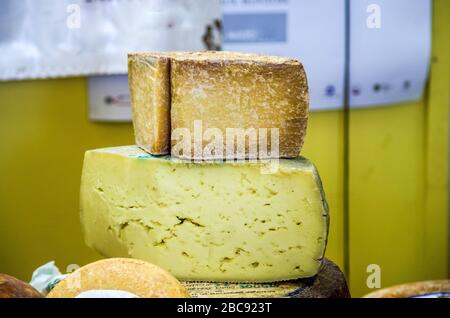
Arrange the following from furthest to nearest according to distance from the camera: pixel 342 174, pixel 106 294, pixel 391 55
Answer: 1. pixel 391 55
2. pixel 342 174
3. pixel 106 294

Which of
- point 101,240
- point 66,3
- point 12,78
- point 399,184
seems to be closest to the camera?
point 101,240

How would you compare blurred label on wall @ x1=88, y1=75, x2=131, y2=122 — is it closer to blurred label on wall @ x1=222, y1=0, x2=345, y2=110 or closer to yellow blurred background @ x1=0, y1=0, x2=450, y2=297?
yellow blurred background @ x1=0, y1=0, x2=450, y2=297

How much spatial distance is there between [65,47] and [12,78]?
16 centimetres

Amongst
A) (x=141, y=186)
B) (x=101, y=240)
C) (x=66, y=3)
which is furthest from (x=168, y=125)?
(x=66, y=3)

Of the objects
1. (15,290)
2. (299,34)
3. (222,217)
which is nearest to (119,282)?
(15,290)

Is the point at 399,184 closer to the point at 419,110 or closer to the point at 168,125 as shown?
the point at 419,110

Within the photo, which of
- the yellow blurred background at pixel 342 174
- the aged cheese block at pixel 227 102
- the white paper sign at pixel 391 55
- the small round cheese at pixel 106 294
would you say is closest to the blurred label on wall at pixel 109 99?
the yellow blurred background at pixel 342 174

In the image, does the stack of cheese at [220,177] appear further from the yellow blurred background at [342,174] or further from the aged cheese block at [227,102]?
the yellow blurred background at [342,174]

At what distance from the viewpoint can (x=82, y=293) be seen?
831 mm

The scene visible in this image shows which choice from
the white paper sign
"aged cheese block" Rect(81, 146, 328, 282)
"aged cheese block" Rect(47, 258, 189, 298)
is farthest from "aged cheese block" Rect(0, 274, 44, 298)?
the white paper sign

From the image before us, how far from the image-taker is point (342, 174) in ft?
4.83

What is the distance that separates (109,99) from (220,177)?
51 centimetres

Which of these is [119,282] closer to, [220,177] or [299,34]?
[220,177]

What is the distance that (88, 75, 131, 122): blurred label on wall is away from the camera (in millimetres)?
1438
